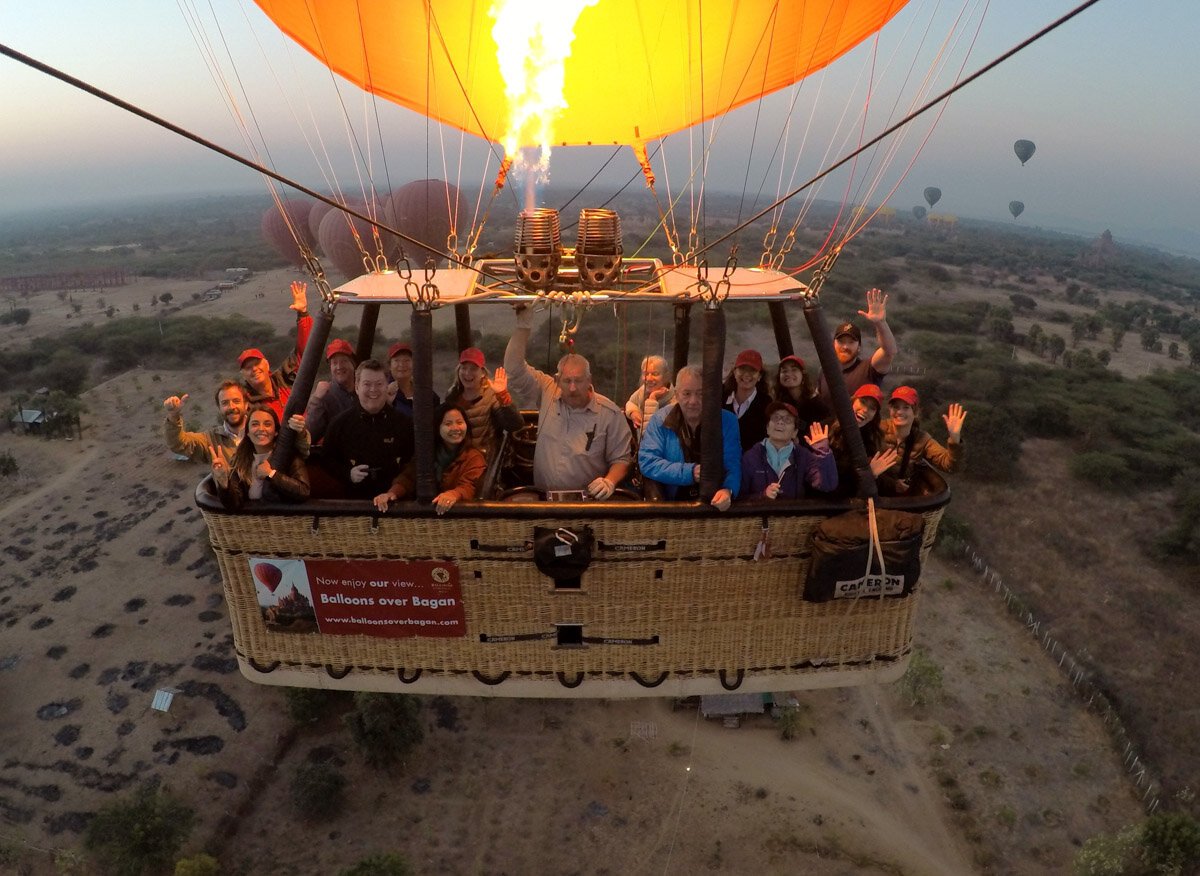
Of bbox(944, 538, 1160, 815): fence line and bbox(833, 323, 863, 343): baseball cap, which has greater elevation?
bbox(833, 323, 863, 343): baseball cap

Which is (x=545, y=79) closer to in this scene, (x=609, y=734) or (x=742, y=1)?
(x=742, y=1)

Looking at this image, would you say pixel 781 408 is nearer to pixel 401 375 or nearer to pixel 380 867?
pixel 401 375

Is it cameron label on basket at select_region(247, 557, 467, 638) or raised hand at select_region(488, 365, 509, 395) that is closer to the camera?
cameron label on basket at select_region(247, 557, 467, 638)

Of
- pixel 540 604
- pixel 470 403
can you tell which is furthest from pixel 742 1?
pixel 540 604

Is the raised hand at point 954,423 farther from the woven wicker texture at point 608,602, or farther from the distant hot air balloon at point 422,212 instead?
the distant hot air balloon at point 422,212

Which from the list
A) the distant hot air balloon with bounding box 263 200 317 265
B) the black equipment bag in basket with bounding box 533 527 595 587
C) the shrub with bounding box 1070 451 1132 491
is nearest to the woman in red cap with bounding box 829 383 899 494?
the black equipment bag in basket with bounding box 533 527 595 587

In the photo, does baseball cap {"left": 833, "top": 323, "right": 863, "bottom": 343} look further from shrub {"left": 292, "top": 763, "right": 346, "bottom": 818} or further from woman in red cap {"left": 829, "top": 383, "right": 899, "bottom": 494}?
shrub {"left": 292, "top": 763, "right": 346, "bottom": 818}
